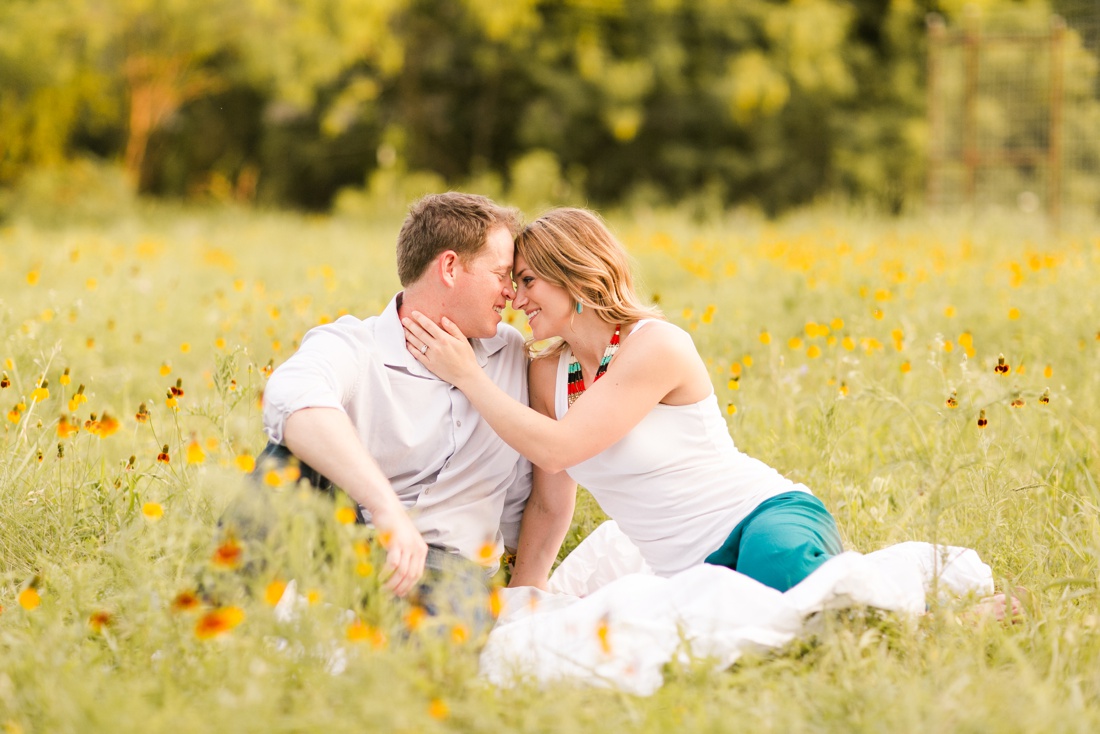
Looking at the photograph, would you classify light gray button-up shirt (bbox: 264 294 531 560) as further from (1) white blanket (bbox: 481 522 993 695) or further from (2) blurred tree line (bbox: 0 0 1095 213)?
(2) blurred tree line (bbox: 0 0 1095 213)

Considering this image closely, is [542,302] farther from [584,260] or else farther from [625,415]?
[625,415]

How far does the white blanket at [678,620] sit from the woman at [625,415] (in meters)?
0.25

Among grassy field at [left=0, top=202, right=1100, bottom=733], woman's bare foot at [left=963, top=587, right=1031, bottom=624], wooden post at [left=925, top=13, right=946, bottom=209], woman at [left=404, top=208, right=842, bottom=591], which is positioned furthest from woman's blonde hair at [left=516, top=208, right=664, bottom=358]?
wooden post at [left=925, top=13, right=946, bottom=209]

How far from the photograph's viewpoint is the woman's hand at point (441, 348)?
284cm

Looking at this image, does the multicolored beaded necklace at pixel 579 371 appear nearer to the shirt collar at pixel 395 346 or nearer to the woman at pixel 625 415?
the woman at pixel 625 415

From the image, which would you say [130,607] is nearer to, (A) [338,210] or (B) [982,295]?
(B) [982,295]

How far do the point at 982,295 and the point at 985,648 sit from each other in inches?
153

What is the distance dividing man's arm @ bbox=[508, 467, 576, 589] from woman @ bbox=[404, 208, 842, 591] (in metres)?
0.16

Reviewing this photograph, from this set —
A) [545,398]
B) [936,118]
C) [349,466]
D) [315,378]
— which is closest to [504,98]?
[936,118]

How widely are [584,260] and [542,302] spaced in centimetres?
17

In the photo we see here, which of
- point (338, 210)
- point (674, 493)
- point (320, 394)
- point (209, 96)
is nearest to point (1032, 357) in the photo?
point (674, 493)

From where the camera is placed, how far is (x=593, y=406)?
276 cm

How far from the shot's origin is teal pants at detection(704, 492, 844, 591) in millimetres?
2557

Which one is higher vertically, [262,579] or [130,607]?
[262,579]
